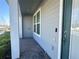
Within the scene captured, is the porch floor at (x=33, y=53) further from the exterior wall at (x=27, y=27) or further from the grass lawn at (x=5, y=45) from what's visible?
the exterior wall at (x=27, y=27)

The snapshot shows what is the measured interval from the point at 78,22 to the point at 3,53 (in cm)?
266

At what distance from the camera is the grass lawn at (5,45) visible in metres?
3.71

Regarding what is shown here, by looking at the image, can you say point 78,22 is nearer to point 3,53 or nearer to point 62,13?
point 62,13

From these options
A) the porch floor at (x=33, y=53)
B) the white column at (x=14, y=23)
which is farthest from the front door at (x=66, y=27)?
the white column at (x=14, y=23)

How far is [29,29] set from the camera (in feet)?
40.4

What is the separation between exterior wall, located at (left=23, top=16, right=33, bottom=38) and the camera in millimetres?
12180

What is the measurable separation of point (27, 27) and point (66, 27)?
9.51 m

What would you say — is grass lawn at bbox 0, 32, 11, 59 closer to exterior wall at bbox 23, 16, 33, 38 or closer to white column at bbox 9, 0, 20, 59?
white column at bbox 9, 0, 20, 59

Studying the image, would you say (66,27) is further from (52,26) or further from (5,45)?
(5,45)

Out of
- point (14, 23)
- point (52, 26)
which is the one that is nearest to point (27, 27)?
point (14, 23)

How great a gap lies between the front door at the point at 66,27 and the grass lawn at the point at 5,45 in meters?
2.02

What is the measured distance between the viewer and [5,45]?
3986mm

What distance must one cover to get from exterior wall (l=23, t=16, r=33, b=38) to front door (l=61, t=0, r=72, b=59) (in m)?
9.32

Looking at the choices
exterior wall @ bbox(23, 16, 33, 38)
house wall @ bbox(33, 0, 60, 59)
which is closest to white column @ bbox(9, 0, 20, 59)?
house wall @ bbox(33, 0, 60, 59)
